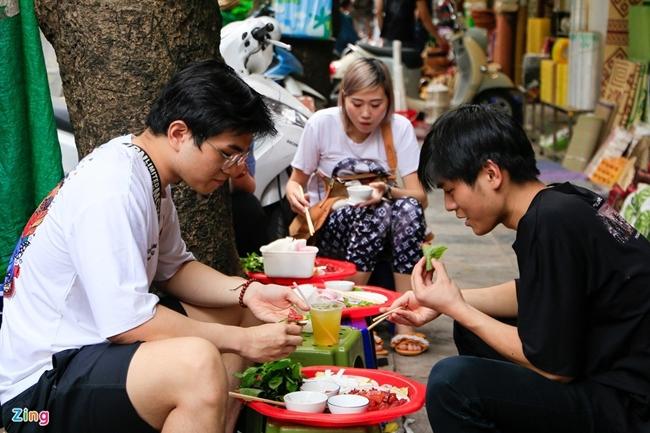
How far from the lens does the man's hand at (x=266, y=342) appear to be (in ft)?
9.41

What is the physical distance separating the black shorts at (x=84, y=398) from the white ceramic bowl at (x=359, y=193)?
7.52 ft

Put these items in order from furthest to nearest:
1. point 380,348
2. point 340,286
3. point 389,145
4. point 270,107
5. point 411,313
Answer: point 270,107
point 389,145
point 380,348
point 340,286
point 411,313

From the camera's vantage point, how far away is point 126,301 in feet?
8.70

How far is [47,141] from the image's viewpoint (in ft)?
13.6

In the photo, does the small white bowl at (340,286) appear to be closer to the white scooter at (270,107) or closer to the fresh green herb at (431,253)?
the fresh green herb at (431,253)

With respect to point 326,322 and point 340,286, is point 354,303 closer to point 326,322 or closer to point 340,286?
point 340,286

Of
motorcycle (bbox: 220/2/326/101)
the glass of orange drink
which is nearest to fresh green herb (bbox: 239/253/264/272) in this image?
the glass of orange drink

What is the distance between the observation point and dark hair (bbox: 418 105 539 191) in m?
2.80

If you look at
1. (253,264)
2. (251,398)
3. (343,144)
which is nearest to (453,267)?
(343,144)

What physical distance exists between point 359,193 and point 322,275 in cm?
78

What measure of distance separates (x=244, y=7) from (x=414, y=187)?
10.1ft

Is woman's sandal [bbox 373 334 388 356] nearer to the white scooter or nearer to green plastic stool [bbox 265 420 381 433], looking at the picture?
the white scooter

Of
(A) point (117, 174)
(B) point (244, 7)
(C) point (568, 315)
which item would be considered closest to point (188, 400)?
(A) point (117, 174)

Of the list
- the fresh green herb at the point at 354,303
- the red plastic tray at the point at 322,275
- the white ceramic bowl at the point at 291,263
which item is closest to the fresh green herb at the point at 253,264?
the red plastic tray at the point at 322,275
